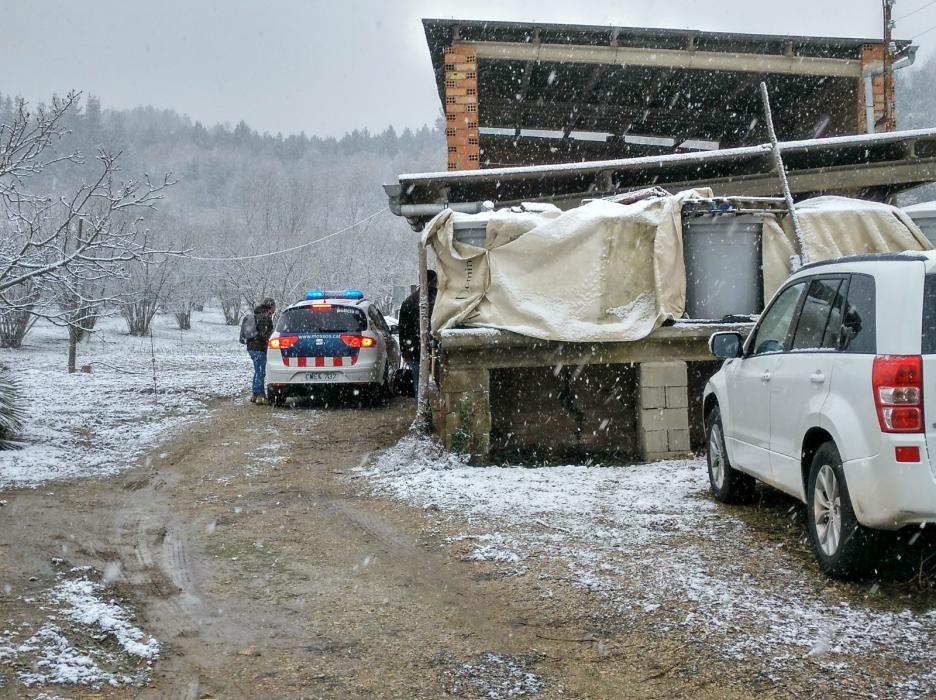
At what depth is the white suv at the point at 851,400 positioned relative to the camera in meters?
4.14

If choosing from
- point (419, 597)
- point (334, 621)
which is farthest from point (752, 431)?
point (334, 621)

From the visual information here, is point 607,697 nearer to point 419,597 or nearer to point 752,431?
point 419,597

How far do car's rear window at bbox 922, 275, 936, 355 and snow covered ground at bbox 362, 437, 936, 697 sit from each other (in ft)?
4.30

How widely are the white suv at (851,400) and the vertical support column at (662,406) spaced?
2865mm

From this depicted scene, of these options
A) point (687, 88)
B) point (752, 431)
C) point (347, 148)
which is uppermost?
point (347, 148)

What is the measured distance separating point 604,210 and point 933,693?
6.41 metres

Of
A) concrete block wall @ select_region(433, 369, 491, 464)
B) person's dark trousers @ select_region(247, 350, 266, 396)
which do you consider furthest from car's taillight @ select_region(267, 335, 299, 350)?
concrete block wall @ select_region(433, 369, 491, 464)

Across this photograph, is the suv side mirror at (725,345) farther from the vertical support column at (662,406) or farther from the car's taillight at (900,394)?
the vertical support column at (662,406)

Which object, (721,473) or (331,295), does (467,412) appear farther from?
(331,295)

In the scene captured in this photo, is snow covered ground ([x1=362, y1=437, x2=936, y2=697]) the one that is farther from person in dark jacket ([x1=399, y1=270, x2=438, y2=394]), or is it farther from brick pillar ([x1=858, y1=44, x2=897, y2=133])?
brick pillar ([x1=858, y1=44, x2=897, y2=133])

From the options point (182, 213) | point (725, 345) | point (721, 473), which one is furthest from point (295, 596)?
point (182, 213)

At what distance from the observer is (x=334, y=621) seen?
4461mm

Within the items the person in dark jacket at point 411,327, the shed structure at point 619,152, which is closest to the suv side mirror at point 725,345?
the shed structure at point 619,152

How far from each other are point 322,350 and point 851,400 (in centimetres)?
953
